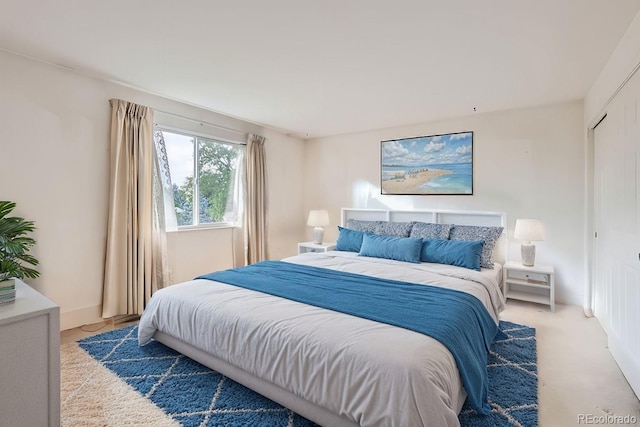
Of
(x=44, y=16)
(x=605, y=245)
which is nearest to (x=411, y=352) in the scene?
(x=605, y=245)

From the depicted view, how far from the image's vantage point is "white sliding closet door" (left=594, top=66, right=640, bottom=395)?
200 cm

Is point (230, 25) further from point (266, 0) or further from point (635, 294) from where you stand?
point (635, 294)

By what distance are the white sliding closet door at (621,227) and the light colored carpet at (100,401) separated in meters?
2.88

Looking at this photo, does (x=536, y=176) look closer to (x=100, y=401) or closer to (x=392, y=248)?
(x=392, y=248)

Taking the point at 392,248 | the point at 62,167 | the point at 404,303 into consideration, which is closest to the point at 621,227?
the point at 404,303

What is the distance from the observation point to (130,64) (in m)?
2.66

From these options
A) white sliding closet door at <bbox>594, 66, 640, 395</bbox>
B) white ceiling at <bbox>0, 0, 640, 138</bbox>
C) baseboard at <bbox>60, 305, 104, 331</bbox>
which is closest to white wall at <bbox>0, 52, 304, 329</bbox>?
baseboard at <bbox>60, 305, 104, 331</bbox>

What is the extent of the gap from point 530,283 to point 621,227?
136 cm

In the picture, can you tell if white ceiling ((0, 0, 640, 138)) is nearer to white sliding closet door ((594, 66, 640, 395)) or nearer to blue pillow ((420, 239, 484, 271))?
white sliding closet door ((594, 66, 640, 395))

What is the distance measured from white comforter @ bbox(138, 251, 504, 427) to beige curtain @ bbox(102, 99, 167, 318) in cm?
88

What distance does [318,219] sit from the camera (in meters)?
4.83

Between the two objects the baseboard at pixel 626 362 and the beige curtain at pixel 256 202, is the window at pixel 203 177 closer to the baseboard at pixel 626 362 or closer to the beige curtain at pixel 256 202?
the beige curtain at pixel 256 202

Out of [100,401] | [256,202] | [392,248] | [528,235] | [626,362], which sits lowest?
[100,401]

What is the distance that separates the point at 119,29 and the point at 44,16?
41 cm
